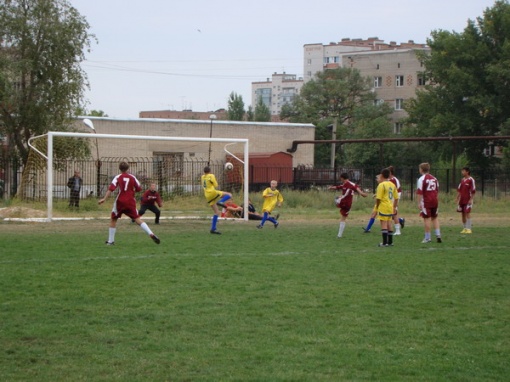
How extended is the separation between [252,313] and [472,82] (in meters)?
54.5

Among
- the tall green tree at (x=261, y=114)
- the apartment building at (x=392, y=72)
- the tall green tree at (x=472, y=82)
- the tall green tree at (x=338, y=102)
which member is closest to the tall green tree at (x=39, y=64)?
the tall green tree at (x=472, y=82)

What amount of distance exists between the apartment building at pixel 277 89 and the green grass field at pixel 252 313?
153046 mm

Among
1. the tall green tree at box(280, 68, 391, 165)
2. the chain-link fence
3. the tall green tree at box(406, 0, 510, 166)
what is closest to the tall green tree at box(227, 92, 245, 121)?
the tall green tree at box(280, 68, 391, 165)

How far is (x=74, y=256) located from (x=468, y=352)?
8.62m

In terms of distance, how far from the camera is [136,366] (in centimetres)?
704

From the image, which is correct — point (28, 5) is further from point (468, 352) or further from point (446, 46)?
point (446, 46)

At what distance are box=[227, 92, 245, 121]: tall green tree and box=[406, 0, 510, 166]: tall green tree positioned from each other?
45.8 m

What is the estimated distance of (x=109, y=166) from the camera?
40469 millimetres

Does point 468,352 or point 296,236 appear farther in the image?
point 296,236

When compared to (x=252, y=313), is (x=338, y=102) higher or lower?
higher

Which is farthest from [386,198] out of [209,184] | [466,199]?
[209,184]

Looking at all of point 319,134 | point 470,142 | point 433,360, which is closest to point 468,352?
point 433,360

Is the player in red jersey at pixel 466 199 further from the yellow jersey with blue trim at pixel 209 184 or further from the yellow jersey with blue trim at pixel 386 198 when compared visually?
the yellow jersey with blue trim at pixel 209 184

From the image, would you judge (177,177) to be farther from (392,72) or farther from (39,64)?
(392,72)
